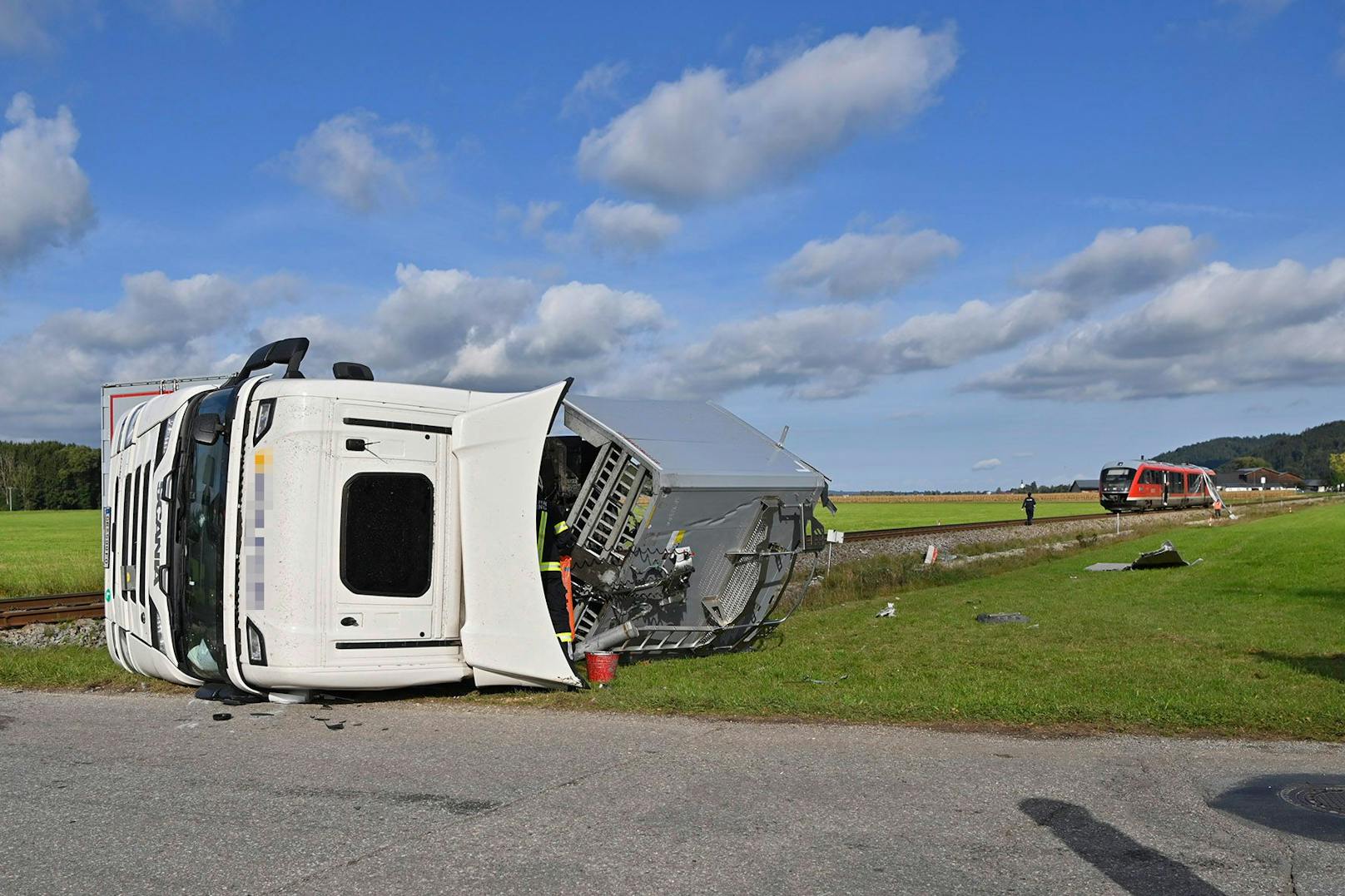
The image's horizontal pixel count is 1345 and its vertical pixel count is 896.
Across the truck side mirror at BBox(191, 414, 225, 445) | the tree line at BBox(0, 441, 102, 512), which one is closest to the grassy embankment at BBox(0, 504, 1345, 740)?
the truck side mirror at BBox(191, 414, 225, 445)

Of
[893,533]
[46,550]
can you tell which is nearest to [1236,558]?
[893,533]

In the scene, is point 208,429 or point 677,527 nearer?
point 208,429

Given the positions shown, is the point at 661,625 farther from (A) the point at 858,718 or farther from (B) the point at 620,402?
(A) the point at 858,718

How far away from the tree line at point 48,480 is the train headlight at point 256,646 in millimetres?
96585

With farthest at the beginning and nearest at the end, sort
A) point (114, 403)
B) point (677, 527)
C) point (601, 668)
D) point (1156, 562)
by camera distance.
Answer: point (1156, 562), point (114, 403), point (677, 527), point (601, 668)

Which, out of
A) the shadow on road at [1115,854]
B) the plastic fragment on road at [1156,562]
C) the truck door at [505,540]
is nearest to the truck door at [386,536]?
the truck door at [505,540]

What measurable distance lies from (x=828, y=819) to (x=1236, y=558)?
74.4 feet

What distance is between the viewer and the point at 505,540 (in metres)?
7.82

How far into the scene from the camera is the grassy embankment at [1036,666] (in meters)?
7.25

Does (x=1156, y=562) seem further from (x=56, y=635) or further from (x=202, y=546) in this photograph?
(x=202, y=546)

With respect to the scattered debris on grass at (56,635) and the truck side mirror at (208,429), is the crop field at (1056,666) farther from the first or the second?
the scattered debris on grass at (56,635)

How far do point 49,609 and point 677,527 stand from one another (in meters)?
10.1

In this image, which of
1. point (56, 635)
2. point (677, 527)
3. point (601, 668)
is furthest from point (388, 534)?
point (56, 635)

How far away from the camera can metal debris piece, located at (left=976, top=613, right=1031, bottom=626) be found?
1359 cm
